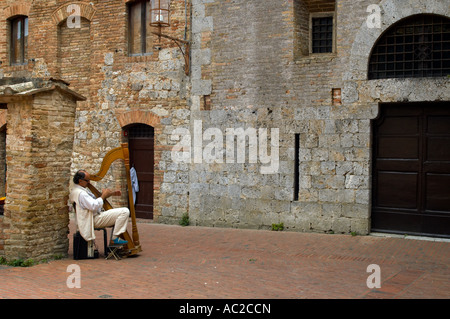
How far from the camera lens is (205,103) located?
1213 centimetres

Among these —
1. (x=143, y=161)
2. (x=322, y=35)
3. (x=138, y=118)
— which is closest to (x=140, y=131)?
(x=138, y=118)

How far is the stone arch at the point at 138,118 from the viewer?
1276 centimetres

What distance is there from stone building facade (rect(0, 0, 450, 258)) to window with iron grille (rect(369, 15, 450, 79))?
0.08 m

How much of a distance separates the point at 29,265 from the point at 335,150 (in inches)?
240

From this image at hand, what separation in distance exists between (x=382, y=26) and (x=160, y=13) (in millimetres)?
4861

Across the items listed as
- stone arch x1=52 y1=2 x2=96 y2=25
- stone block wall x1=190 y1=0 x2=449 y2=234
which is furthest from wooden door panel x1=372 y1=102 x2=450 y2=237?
stone arch x1=52 y1=2 x2=96 y2=25

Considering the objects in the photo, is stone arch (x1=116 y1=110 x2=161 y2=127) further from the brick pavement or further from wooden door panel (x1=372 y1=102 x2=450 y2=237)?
wooden door panel (x1=372 y1=102 x2=450 y2=237)

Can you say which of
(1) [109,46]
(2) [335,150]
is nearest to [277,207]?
(2) [335,150]

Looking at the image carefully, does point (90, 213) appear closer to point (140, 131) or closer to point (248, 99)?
point (248, 99)

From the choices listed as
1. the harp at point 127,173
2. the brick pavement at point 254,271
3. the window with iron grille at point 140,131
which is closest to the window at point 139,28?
the window with iron grille at point 140,131

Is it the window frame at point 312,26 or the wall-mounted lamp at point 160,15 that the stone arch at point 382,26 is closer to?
the window frame at point 312,26

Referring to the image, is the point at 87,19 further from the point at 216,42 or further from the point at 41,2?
→ the point at 216,42

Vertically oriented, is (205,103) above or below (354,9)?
below

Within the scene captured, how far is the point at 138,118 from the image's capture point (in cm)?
1299
